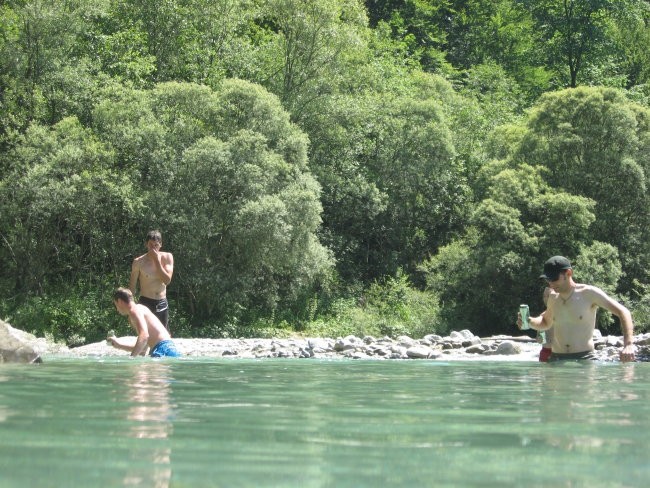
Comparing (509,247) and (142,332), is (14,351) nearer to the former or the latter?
(142,332)

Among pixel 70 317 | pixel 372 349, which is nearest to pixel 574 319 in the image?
pixel 372 349

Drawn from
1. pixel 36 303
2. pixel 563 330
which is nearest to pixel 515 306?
pixel 36 303

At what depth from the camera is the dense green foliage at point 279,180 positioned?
997 inches

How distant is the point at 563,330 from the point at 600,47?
34801 mm

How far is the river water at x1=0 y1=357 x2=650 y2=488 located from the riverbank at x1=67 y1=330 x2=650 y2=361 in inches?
341

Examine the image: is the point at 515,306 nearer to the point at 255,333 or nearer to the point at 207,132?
the point at 255,333

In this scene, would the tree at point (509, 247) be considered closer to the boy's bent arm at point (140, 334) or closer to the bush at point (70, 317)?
the bush at point (70, 317)

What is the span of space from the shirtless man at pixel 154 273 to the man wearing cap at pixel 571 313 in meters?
5.32

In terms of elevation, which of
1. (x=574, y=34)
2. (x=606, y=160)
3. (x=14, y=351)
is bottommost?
(x=14, y=351)

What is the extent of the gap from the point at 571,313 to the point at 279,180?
633 inches

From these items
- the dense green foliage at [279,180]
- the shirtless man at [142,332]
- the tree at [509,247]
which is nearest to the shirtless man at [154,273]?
the shirtless man at [142,332]

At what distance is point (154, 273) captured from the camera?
1397 cm

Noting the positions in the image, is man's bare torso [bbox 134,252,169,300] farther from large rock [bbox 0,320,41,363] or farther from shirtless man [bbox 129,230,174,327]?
large rock [bbox 0,320,41,363]

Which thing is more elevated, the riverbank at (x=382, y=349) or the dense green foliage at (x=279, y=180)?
the dense green foliage at (x=279, y=180)
